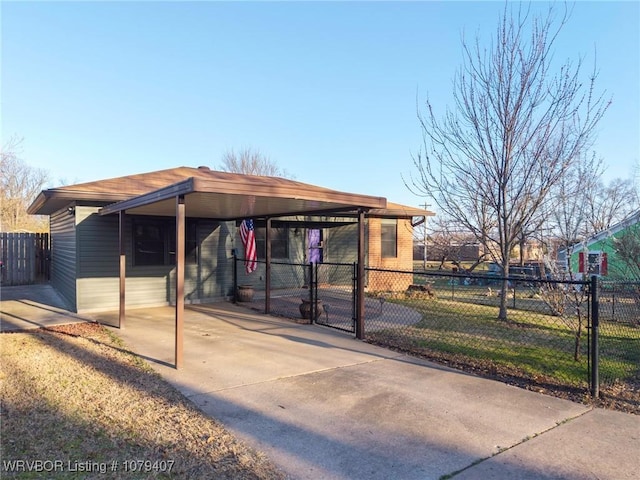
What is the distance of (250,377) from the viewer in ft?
15.9

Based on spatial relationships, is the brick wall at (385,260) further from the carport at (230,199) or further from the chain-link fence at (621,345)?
the carport at (230,199)

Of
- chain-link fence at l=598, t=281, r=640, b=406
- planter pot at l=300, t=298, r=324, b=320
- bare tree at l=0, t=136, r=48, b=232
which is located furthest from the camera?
bare tree at l=0, t=136, r=48, b=232

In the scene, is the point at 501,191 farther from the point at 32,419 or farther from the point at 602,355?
the point at 32,419

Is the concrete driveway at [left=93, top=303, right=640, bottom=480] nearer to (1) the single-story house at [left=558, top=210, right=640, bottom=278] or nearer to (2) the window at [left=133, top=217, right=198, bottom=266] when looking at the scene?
(1) the single-story house at [left=558, top=210, right=640, bottom=278]

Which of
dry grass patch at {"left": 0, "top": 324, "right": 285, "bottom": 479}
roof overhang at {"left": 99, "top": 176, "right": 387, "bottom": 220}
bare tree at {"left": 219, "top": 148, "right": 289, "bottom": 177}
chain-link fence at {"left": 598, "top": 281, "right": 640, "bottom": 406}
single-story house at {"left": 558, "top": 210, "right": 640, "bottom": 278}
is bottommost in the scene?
chain-link fence at {"left": 598, "top": 281, "right": 640, "bottom": 406}

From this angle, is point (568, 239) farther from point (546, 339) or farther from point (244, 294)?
point (244, 294)

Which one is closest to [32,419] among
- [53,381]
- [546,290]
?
[53,381]

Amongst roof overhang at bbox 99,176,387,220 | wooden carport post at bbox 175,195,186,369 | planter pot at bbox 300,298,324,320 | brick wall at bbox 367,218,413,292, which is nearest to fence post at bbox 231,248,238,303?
planter pot at bbox 300,298,324,320

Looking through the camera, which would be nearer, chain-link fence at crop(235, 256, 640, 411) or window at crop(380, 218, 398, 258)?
chain-link fence at crop(235, 256, 640, 411)

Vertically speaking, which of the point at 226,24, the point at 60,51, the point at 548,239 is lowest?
the point at 548,239

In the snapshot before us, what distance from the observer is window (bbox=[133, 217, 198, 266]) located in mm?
9922

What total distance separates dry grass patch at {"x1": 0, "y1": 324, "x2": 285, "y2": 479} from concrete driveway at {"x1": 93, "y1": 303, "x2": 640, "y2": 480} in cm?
23

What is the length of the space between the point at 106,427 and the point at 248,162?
108ft

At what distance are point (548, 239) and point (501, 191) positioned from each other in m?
1.40
